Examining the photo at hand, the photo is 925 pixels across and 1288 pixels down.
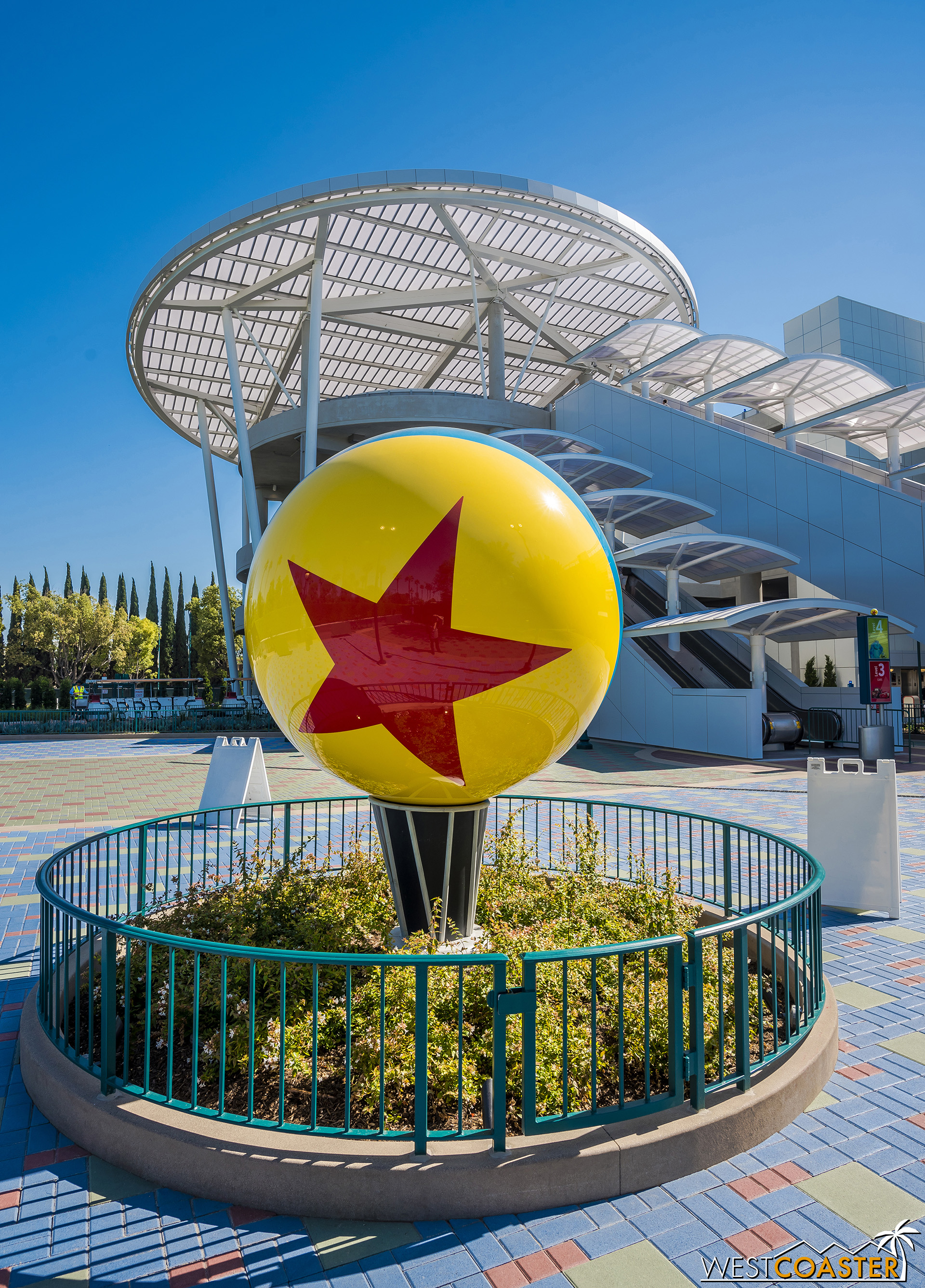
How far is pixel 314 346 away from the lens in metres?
30.2

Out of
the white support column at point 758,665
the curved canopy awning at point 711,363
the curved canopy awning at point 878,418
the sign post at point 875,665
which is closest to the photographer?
the sign post at point 875,665

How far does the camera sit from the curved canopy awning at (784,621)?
2014 cm

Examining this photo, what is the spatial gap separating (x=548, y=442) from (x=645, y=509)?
6.24 m

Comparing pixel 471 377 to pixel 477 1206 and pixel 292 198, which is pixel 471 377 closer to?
pixel 292 198

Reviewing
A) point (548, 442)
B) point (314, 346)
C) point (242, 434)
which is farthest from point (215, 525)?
point (548, 442)

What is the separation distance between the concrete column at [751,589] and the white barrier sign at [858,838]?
82.0 feet

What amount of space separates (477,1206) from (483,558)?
300cm

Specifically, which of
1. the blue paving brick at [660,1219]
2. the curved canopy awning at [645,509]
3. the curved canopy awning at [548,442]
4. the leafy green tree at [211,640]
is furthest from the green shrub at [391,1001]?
the leafy green tree at [211,640]

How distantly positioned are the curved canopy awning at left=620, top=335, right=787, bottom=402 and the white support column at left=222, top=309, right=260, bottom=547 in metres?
16.2

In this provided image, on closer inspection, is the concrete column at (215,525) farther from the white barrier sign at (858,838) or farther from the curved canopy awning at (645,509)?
the white barrier sign at (858,838)

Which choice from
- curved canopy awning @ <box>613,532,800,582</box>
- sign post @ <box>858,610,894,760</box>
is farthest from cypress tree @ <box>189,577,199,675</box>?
sign post @ <box>858,610,894,760</box>

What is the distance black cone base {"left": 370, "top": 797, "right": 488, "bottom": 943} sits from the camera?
5.24 metres

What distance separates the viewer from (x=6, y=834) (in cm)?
1100

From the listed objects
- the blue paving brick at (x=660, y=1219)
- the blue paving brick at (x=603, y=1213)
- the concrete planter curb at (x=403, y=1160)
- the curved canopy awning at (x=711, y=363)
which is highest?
the curved canopy awning at (x=711, y=363)
